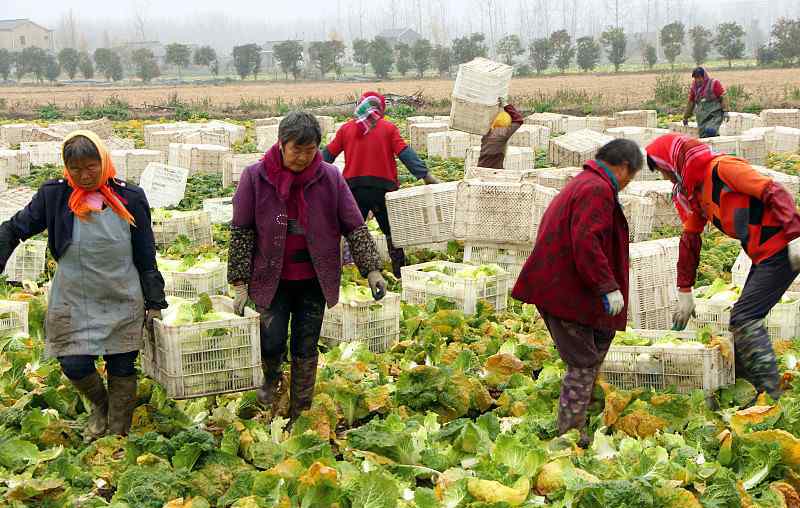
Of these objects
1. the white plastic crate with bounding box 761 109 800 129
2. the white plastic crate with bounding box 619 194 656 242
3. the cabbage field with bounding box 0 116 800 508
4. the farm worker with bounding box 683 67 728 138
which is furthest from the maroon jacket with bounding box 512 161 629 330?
the white plastic crate with bounding box 761 109 800 129

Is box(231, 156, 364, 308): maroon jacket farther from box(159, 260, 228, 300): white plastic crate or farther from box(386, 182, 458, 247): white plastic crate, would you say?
box(386, 182, 458, 247): white plastic crate

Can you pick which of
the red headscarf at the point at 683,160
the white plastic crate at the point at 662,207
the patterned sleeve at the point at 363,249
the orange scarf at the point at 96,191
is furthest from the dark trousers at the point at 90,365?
the white plastic crate at the point at 662,207

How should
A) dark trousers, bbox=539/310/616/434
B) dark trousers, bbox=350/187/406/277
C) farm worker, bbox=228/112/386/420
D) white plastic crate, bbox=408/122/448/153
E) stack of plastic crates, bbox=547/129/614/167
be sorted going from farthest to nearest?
white plastic crate, bbox=408/122/448/153, stack of plastic crates, bbox=547/129/614/167, dark trousers, bbox=350/187/406/277, farm worker, bbox=228/112/386/420, dark trousers, bbox=539/310/616/434

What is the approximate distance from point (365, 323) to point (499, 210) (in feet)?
7.16

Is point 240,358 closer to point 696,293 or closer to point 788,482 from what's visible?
point 788,482

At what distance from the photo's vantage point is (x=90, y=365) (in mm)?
4547

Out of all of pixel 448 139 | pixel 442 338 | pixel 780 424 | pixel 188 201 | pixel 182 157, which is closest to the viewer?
pixel 780 424

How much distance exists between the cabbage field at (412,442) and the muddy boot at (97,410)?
8cm

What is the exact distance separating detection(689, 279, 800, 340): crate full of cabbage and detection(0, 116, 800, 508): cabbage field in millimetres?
329

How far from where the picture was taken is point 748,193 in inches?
188

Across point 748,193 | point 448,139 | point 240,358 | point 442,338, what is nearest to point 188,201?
point 448,139

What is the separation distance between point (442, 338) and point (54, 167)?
10.9 meters

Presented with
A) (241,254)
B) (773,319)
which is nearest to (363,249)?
(241,254)

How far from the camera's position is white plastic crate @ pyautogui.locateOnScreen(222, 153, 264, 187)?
13.6m
